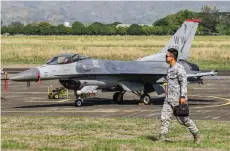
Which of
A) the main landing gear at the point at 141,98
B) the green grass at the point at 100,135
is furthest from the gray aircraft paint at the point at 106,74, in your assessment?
the green grass at the point at 100,135

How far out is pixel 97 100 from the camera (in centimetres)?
3038

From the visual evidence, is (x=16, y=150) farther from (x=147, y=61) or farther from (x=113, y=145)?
(x=147, y=61)

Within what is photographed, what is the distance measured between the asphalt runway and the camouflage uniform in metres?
7.67

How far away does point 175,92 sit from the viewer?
1433 centimetres

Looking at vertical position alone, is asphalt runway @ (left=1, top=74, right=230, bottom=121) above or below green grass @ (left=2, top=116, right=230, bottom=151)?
below

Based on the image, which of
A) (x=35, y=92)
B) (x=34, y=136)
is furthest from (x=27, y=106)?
(x=34, y=136)

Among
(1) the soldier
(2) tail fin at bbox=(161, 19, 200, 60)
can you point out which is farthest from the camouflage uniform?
(2) tail fin at bbox=(161, 19, 200, 60)

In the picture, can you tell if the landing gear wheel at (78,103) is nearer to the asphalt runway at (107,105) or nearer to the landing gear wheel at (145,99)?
the asphalt runway at (107,105)

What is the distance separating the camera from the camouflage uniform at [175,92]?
1423 centimetres

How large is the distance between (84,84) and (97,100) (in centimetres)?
327

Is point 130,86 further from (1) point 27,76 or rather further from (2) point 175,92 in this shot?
(2) point 175,92

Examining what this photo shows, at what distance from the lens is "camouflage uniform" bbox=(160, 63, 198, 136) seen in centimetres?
1423

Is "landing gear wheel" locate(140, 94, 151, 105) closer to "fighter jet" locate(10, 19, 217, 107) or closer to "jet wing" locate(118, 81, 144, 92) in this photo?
"fighter jet" locate(10, 19, 217, 107)

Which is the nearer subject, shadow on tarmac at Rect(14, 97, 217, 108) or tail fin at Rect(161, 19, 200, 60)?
shadow on tarmac at Rect(14, 97, 217, 108)
